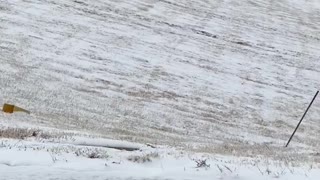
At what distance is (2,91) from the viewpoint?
18.0m

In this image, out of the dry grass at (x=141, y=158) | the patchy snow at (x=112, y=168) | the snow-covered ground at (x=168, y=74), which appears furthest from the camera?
the snow-covered ground at (x=168, y=74)

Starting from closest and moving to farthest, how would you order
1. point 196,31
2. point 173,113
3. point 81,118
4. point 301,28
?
point 81,118, point 173,113, point 196,31, point 301,28

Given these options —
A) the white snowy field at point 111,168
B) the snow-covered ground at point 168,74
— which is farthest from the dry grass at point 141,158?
the snow-covered ground at point 168,74

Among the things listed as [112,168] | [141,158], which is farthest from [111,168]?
[141,158]

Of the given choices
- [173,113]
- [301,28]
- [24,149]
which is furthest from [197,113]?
[301,28]

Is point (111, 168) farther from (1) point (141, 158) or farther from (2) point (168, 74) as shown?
(2) point (168, 74)

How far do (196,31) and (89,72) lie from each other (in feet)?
38.4

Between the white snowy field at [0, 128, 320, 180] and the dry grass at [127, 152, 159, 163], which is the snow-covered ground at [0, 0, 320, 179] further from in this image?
the dry grass at [127, 152, 159, 163]

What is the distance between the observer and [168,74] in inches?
993

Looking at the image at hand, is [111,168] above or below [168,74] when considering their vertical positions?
above

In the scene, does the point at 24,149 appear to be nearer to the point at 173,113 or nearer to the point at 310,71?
the point at 173,113

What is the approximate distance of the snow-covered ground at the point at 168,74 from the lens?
624 inches

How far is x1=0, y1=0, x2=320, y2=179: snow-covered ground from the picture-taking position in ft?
52.0

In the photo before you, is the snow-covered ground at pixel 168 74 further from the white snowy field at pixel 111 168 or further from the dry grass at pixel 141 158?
the dry grass at pixel 141 158
